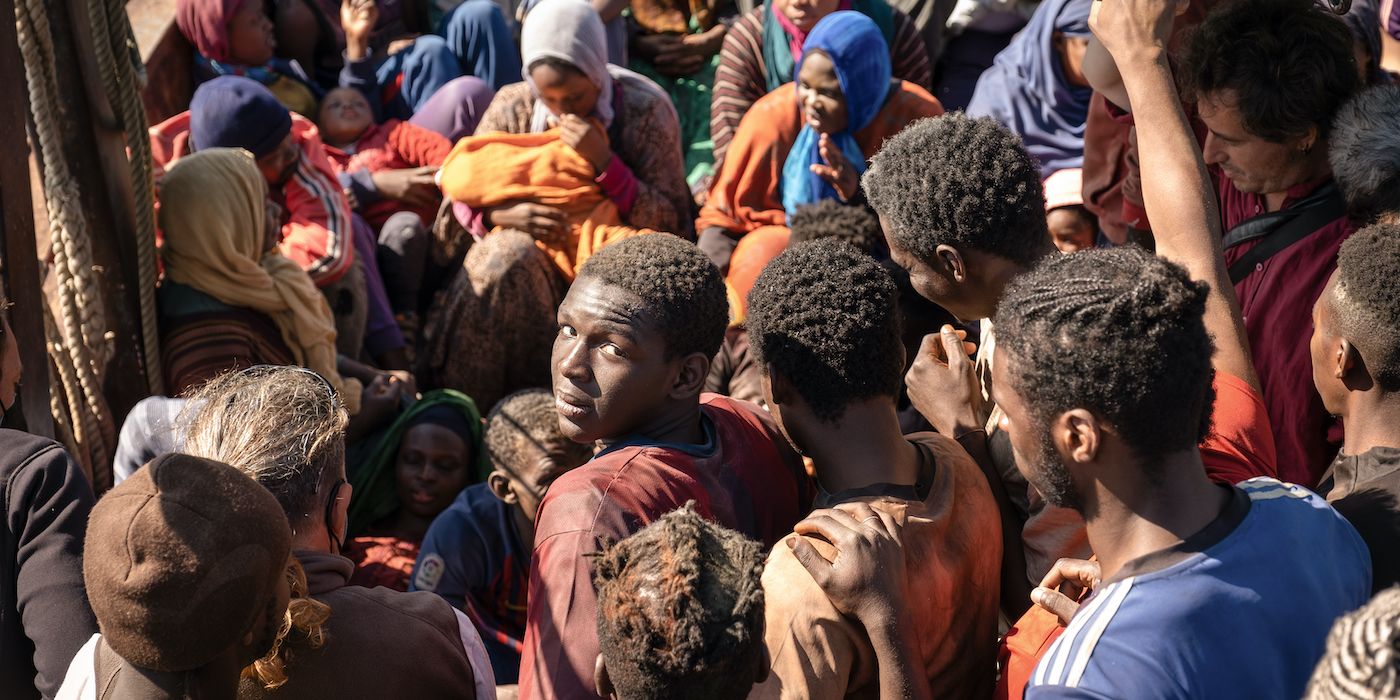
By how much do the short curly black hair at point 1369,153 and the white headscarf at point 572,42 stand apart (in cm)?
317

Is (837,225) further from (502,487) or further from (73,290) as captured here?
(73,290)

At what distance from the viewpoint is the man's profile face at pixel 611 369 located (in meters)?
2.70

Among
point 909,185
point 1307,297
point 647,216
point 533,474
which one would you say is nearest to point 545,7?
point 647,216

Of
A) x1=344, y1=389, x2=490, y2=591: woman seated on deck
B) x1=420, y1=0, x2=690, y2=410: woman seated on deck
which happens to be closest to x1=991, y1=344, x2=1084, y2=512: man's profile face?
x1=344, y1=389, x2=490, y2=591: woman seated on deck

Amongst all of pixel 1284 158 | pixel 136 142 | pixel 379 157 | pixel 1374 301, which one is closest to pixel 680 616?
pixel 1374 301

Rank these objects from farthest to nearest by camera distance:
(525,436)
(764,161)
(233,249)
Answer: (764,161), (525,436), (233,249)

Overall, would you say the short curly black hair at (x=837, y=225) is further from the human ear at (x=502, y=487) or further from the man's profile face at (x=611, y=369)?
the man's profile face at (x=611, y=369)

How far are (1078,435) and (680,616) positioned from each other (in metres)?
0.65

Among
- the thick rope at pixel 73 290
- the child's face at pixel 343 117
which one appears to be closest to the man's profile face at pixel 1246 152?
the thick rope at pixel 73 290

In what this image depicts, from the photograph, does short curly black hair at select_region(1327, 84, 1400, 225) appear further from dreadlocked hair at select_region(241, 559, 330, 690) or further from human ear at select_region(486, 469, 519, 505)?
human ear at select_region(486, 469, 519, 505)

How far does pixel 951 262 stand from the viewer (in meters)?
2.75

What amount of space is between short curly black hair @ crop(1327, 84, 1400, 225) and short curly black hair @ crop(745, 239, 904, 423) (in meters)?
1.12

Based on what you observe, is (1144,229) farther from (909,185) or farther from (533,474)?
(533,474)

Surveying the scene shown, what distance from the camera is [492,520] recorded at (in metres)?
4.52
